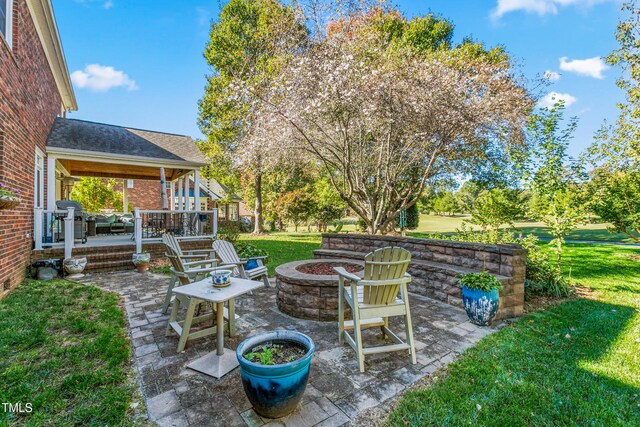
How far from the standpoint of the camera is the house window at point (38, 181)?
683cm

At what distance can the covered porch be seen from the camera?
742cm

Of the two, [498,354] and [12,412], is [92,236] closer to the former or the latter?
[12,412]

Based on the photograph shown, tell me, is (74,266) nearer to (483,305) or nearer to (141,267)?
(141,267)

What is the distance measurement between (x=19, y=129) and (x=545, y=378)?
339 inches

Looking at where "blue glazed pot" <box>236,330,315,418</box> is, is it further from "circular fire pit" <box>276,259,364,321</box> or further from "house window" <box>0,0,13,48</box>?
"house window" <box>0,0,13,48</box>

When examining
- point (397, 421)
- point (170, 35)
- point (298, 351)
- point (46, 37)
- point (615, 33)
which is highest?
point (170, 35)

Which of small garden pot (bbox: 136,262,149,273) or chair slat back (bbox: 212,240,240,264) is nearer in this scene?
chair slat back (bbox: 212,240,240,264)

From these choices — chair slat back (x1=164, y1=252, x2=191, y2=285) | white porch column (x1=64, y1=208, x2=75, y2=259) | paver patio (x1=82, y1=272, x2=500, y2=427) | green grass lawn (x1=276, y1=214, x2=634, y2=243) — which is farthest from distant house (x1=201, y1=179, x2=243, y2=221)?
paver patio (x1=82, y1=272, x2=500, y2=427)

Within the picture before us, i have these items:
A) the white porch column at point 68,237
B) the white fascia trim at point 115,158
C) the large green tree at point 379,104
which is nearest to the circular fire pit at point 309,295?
the large green tree at point 379,104

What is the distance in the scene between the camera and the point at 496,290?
149 inches

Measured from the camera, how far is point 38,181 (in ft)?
24.2

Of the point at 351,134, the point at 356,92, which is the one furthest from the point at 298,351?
the point at 351,134

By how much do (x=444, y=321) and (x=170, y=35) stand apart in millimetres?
12410

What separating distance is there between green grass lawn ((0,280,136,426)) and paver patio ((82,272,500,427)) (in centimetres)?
20
